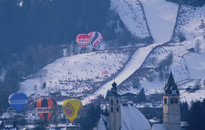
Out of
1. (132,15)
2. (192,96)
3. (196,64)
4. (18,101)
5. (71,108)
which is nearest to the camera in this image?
(71,108)

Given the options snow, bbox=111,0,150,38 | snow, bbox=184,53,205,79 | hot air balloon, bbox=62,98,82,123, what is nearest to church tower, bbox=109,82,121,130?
hot air balloon, bbox=62,98,82,123

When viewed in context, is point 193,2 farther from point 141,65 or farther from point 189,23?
point 141,65

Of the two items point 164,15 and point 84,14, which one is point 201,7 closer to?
point 164,15

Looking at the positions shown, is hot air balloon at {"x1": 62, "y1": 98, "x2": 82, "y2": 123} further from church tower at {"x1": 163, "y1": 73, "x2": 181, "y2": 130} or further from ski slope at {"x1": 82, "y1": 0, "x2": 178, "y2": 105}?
church tower at {"x1": 163, "y1": 73, "x2": 181, "y2": 130}

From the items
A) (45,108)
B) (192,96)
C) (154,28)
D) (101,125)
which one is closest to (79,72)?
(192,96)

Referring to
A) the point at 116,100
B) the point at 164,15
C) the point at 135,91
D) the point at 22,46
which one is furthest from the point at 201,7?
the point at 116,100
